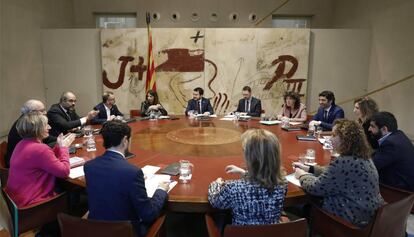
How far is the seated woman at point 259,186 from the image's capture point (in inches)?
64.0

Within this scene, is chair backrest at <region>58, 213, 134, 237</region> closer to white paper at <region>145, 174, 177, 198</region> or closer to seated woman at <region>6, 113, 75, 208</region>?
white paper at <region>145, 174, 177, 198</region>

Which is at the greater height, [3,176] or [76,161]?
[76,161]

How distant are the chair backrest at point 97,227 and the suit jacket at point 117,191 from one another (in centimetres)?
18

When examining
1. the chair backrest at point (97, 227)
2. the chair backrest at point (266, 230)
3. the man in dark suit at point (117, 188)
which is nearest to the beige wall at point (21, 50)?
the man in dark suit at point (117, 188)

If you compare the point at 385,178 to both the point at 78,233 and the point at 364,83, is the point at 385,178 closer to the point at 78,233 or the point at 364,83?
the point at 78,233

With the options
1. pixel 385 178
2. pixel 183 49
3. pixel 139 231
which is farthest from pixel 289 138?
pixel 183 49

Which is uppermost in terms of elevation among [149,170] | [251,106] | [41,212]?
[251,106]

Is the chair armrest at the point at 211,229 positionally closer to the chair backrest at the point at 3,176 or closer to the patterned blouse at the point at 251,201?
the patterned blouse at the point at 251,201

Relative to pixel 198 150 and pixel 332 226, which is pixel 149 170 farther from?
pixel 332 226

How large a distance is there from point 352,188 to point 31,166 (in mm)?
2201

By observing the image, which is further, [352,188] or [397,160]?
[397,160]

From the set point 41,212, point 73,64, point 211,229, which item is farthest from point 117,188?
point 73,64

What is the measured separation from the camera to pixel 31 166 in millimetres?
2129

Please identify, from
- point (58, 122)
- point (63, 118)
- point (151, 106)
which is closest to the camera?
point (58, 122)
